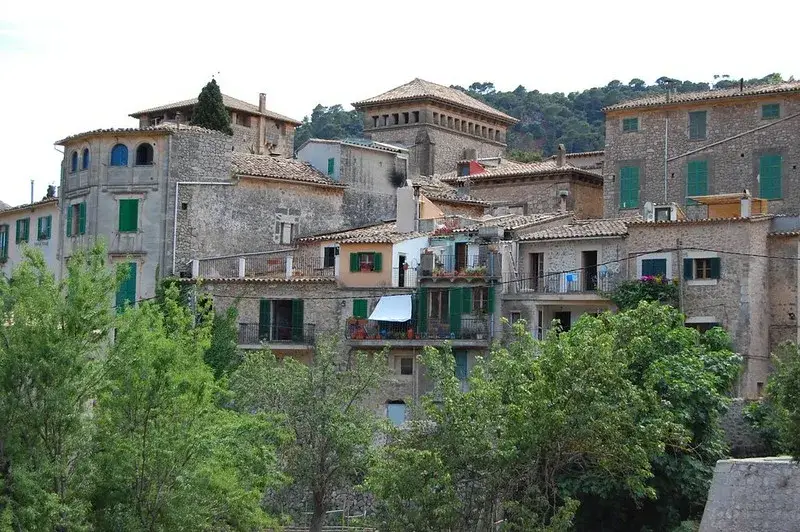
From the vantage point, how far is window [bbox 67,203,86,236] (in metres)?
57.8

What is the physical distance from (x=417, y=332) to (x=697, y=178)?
39.6 feet

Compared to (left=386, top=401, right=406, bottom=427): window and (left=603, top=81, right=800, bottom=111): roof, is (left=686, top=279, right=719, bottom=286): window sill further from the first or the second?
(left=386, top=401, right=406, bottom=427): window

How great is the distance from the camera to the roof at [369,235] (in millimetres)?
53281

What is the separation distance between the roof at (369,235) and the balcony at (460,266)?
121 centimetres

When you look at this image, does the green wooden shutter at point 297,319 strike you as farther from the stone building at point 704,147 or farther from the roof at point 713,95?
the roof at point 713,95

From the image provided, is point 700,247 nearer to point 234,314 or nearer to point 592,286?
point 592,286

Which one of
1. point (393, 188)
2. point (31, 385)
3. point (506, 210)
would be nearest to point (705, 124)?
point (506, 210)

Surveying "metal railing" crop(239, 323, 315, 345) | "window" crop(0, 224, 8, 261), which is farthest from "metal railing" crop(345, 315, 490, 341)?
"window" crop(0, 224, 8, 261)

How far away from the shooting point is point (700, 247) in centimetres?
4741

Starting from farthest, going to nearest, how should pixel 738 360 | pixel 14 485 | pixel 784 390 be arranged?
pixel 738 360, pixel 14 485, pixel 784 390

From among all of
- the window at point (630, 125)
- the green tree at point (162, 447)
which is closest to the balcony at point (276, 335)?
the window at point (630, 125)

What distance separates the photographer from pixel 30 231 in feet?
210

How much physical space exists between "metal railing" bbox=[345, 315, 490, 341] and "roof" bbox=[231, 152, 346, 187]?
8223 millimetres

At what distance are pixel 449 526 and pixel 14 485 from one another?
9180mm
